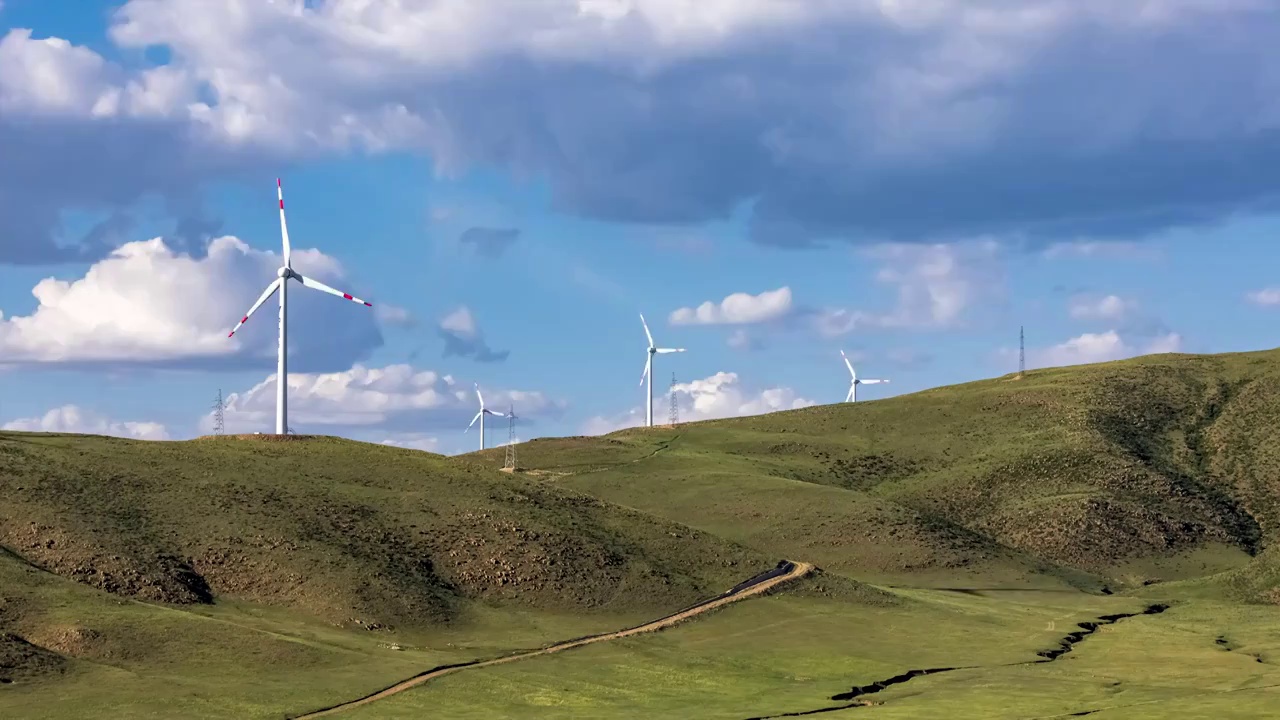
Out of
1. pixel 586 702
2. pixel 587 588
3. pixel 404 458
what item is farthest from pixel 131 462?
pixel 586 702

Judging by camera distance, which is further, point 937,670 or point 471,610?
point 471,610

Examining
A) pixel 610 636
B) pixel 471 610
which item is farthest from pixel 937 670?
pixel 471 610

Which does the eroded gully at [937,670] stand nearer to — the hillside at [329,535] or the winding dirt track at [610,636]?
the winding dirt track at [610,636]

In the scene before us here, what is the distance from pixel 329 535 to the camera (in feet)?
442

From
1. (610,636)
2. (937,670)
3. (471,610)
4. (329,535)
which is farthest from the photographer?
(329,535)

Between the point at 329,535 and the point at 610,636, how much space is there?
30.3m

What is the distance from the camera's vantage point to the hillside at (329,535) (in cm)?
12175

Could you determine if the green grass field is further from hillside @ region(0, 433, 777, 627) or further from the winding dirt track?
the winding dirt track

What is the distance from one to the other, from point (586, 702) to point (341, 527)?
47.4 m

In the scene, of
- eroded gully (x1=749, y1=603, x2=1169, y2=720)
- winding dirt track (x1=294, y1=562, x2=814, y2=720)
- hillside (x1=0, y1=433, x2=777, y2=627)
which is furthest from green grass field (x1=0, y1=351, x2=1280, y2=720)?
winding dirt track (x1=294, y1=562, x2=814, y2=720)

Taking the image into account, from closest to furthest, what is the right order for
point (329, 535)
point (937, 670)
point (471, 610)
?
point (937, 670), point (471, 610), point (329, 535)

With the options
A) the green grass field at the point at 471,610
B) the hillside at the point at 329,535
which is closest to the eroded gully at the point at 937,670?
the green grass field at the point at 471,610

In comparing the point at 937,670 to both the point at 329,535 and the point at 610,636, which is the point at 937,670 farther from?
the point at 329,535

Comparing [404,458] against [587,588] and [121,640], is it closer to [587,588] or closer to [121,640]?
[587,588]
